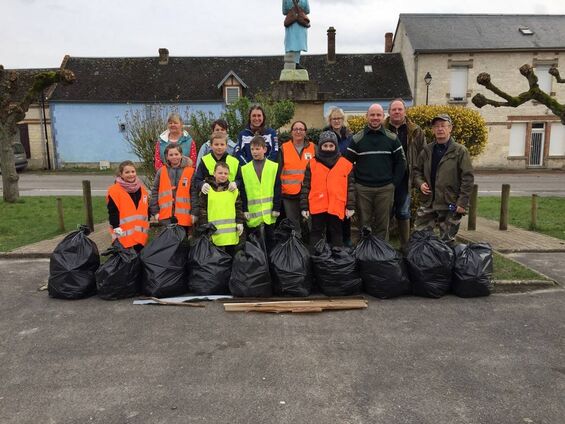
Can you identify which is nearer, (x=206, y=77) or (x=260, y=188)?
(x=260, y=188)

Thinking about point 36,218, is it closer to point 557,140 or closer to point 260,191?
point 260,191

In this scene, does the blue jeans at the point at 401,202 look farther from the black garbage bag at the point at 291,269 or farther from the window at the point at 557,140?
the window at the point at 557,140

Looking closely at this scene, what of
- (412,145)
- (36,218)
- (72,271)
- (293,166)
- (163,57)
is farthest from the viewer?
(163,57)

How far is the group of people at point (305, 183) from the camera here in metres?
5.43

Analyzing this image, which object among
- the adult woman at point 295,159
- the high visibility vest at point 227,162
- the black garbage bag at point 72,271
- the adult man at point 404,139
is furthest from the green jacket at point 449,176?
the black garbage bag at point 72,271

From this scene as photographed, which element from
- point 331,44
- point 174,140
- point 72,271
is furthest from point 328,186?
point 331,44

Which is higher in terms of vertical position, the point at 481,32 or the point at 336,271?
the point at 481,32

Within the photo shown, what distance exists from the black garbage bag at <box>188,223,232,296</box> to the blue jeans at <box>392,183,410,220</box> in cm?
236

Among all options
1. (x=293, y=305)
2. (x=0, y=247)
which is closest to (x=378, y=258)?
(x=293, y=305)

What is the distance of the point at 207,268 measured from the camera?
5.17 metres

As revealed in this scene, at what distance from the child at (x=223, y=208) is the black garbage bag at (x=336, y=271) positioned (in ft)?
3.20

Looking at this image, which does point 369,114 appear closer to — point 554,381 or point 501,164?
point 554,381

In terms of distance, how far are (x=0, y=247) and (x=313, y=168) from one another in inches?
217

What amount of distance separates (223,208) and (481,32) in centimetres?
2668
